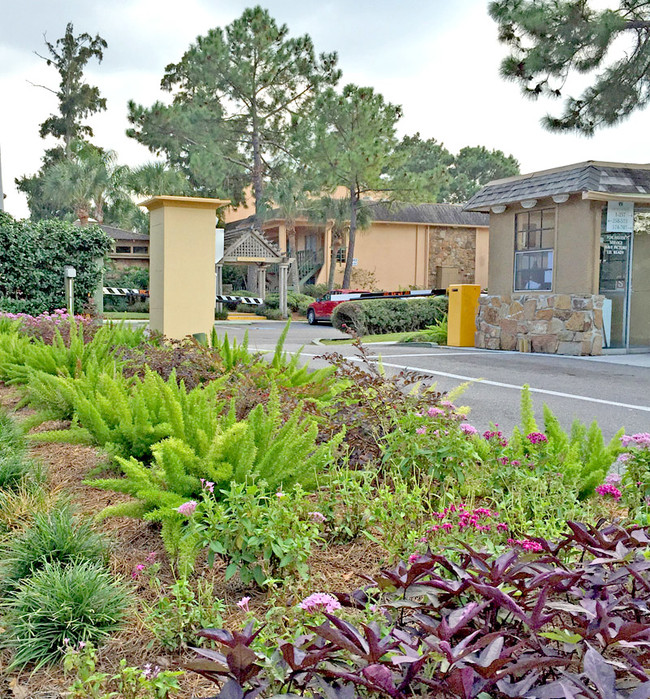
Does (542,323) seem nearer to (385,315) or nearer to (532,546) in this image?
(385,315)

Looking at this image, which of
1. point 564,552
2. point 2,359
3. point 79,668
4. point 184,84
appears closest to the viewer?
point 79,668

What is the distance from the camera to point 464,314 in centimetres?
1655

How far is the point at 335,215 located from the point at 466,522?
32.9 m

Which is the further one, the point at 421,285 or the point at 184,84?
the point at 184,84

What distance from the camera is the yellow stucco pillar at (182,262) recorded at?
26.1 feet

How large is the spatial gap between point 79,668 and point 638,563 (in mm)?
1637

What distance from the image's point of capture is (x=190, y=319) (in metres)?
8.23

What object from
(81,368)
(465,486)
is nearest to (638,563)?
(465,486)

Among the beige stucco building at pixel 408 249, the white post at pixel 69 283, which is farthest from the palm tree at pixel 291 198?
the white post at pixel 69 283

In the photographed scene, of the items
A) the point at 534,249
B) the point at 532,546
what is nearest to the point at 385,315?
the point at 534,249

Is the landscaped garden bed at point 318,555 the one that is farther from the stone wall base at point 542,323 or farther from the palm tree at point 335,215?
the palm tree at point 335,215

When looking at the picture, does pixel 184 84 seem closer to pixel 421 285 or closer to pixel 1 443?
pixel 421 285

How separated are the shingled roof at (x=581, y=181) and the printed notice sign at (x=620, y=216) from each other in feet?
0.85

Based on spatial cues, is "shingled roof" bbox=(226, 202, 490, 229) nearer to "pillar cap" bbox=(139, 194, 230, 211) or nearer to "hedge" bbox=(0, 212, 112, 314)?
"hedge" bbox=(0, 212, 112, 314)
